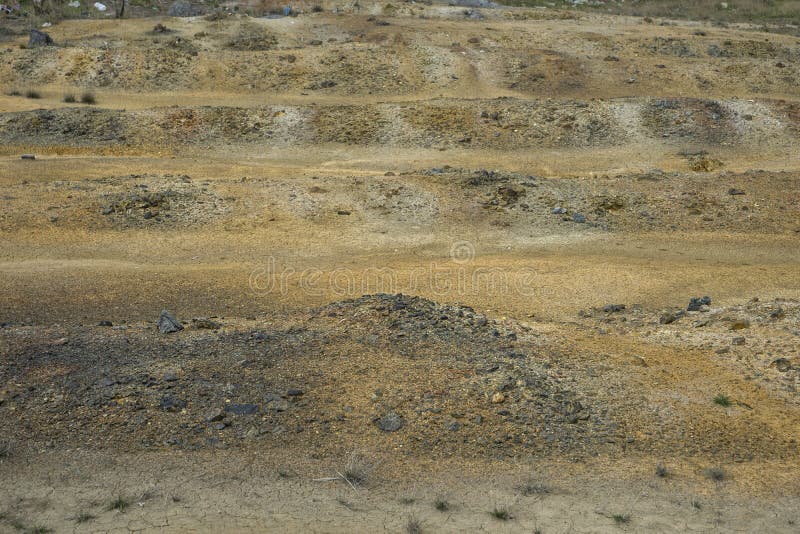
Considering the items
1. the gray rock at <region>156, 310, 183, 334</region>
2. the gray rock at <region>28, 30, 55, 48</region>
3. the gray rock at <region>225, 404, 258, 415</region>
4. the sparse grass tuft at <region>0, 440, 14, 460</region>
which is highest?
the gray rock at <region>28, 30, 55, 48</region>

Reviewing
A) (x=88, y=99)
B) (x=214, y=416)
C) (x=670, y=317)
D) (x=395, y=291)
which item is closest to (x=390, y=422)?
(x=214, y=416)

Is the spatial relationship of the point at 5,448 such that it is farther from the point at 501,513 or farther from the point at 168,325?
the point at 501,513

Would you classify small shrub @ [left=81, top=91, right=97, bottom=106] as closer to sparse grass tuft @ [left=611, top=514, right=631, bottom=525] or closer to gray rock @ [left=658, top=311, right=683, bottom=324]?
gray rock @ [left=658, top=311, right=683, bottom=324]

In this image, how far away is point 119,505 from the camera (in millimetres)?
7746

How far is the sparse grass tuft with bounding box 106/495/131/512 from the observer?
7.72m

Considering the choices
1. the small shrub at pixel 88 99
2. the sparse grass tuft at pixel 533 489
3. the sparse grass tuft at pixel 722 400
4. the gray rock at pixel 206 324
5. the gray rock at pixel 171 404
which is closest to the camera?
the sparse grass tuft at pixel 533 489

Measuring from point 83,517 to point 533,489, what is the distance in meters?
4.41

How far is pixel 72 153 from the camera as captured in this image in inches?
982

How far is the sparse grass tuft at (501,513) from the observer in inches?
305

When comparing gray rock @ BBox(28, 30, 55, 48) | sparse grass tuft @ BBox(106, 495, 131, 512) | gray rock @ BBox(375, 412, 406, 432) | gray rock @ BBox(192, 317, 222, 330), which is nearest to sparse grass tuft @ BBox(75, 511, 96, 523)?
sparse grass tuft @ BBox(106, 495, 131, 512)

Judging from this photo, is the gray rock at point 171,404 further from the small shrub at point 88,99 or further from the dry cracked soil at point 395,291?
the small shrub at point 88,99

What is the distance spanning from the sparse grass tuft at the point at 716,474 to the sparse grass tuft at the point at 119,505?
5.99 meters

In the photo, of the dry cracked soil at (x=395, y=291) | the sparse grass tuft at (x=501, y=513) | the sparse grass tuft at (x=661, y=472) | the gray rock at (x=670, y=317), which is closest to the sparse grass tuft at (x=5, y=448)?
the dry cracked soil at (x=395, y=291)

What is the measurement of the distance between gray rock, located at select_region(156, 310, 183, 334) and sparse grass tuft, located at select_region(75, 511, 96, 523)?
4.04 meters
